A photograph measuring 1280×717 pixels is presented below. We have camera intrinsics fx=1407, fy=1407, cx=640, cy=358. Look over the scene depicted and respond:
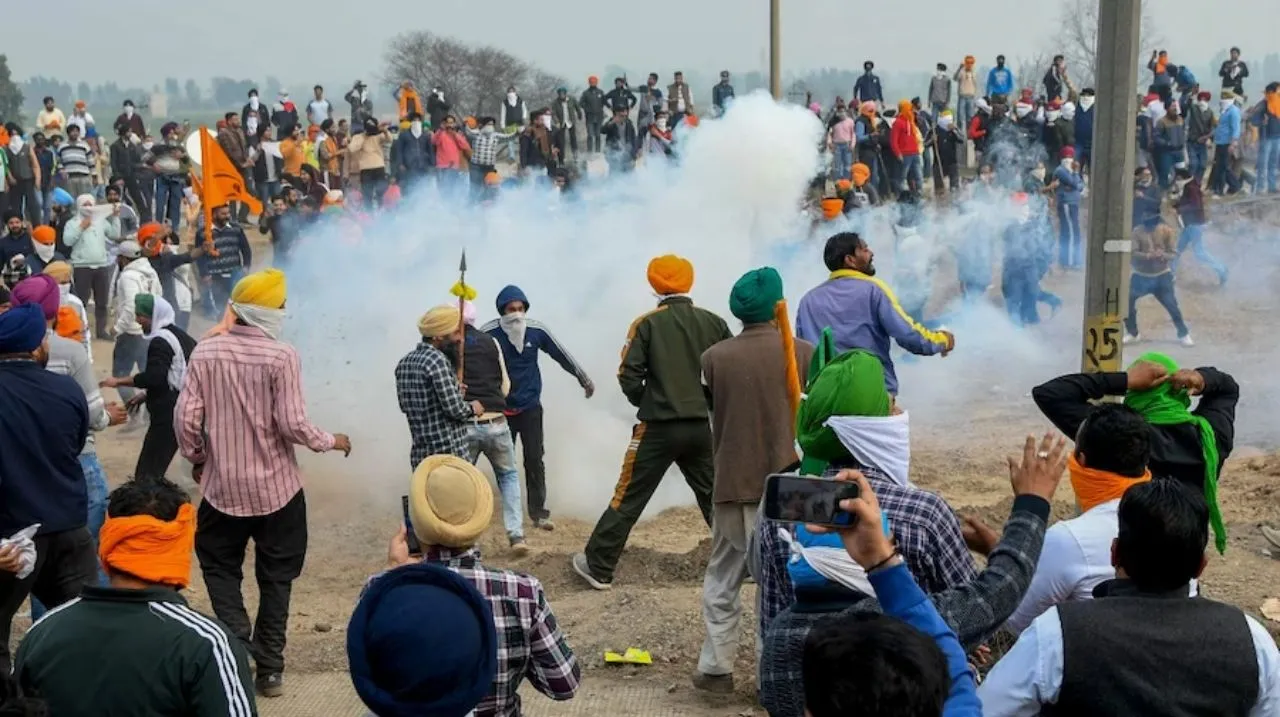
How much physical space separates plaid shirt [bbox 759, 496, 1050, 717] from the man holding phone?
9.27ft

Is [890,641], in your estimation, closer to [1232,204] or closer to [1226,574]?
[1226,574]

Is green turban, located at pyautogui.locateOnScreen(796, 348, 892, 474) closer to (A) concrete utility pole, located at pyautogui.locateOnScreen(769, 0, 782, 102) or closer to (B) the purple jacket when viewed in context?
(B) the purple jacket

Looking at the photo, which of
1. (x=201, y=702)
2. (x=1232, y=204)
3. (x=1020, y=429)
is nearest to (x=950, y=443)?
(x=1020, y=429)

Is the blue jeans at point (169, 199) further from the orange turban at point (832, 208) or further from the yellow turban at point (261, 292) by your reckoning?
the yellow turban at point (261, 292)

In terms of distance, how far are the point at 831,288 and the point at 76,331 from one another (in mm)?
4107

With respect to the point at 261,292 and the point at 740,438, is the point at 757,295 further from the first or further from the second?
the point at 261,292

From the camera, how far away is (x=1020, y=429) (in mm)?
12945

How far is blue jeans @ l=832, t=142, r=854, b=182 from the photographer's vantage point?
22.6m

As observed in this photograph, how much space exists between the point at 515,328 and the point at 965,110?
17873mm

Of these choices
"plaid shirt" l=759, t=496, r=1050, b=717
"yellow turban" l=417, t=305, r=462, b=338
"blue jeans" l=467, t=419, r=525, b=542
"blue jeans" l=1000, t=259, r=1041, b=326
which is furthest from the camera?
"blue jeans" l=1000, t=259, r=1041, b=326

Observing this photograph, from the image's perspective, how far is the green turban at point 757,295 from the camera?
20.4 feet

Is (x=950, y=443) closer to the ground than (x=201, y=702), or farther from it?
closer to the ground

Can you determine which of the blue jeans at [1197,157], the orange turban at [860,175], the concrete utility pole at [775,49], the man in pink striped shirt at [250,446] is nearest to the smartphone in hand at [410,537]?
the man in pink striped shirt at [250,446]

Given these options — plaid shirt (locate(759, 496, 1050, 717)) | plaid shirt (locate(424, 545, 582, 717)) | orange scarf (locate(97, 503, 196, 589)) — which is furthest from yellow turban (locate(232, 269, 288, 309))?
plaid shirt (locate(759, 496, 1050, 717))
